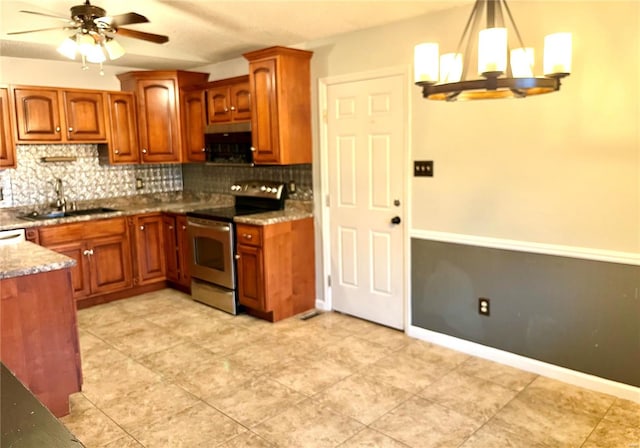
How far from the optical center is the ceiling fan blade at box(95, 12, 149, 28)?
2.76 m

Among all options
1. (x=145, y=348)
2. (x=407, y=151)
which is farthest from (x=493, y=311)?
(x=145, y=348)

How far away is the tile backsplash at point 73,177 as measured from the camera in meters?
4.74

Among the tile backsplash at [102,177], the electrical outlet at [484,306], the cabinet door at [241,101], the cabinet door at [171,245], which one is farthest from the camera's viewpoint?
the cabinet door at [171,245]

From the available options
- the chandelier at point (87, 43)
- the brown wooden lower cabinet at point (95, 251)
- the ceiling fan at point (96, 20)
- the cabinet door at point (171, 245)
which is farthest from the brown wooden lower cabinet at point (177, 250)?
the ceiling fan at point (96, 20)

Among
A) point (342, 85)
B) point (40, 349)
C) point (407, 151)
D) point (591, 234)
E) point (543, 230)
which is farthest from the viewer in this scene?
point (342, 85)

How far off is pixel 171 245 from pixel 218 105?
60.8 inches

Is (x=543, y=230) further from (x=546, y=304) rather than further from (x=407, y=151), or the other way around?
(x=407, y=151)

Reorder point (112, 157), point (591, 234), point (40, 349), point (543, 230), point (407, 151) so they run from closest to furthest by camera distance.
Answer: point (40, 349) < point (591, 234) < point (543, 230) < point (407, 151) < point (112, 157)

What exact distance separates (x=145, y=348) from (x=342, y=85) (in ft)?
8.61

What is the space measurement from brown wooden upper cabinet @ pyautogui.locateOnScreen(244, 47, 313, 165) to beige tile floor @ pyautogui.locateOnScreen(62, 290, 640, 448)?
1530 millimetres

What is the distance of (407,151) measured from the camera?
369cm

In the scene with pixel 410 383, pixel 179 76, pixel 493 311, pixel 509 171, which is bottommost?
pixel 410 383

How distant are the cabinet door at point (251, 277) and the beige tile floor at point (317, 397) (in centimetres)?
28

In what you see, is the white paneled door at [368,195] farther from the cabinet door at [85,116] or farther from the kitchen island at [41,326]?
the cabinet door at [85,116]
